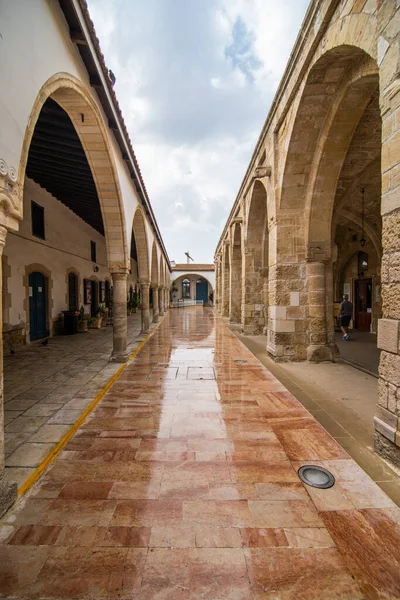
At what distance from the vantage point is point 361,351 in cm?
737

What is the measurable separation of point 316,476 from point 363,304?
439 inches

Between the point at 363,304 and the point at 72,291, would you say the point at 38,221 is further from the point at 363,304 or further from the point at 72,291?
the point at 363,304

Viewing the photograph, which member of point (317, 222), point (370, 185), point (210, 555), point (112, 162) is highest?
point (370, 185)

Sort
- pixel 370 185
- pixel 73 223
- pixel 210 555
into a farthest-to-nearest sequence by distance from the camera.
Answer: pixel 73 223 → pixel 370 185 → pixel 210 555

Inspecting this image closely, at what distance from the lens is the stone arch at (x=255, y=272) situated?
998 centimetres

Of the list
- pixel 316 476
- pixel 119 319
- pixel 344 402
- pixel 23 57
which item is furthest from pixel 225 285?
pixel 23 57

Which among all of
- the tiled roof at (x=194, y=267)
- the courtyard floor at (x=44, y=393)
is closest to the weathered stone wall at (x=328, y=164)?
the courtyard floor at (x=44, y=393)

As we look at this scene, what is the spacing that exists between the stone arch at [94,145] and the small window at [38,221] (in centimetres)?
421

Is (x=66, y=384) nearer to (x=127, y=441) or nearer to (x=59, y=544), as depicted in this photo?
(x=127, y=441)

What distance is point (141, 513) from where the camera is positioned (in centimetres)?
190

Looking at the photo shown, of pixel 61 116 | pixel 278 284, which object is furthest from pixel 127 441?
pixel 61 116

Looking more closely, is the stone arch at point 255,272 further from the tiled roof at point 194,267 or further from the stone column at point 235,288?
the tiled roof at point 194,267

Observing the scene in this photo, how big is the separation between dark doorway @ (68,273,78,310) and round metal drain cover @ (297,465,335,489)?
36.1 feet

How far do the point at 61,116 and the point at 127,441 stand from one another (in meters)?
5.36
